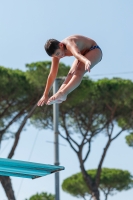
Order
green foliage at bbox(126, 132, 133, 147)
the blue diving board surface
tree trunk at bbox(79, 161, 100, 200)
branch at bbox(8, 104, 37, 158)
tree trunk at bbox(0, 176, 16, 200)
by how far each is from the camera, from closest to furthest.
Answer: the blue diving board surface
tree trunk at bbox(0, 176, 16, 200)
branch at bbox(8, 104, 37, 158)
tree trunk at bbox(79, 161, 100, 200)
green foliage at bbox(126, 132, 133, 147)

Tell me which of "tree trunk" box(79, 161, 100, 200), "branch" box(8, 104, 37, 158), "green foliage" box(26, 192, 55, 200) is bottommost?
"green foliage" box(26, 192, 55, 200)

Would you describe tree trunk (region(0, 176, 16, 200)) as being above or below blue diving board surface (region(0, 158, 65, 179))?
above

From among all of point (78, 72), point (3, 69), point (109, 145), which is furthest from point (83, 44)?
point (109, 145)

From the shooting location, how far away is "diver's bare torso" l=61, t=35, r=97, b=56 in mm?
6078

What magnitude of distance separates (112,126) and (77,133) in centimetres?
178

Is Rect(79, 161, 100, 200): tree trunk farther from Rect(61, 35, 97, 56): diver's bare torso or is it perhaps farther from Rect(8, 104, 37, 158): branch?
Rect(61, 35, 97, 56): diver's bare torso

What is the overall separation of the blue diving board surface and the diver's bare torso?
1.87m

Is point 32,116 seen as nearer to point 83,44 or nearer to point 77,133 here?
point 77,133

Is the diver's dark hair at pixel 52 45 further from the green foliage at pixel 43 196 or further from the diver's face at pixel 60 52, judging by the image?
the green foliage at pixel 43 196

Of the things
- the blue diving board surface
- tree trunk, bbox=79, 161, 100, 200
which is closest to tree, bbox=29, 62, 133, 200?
tree trunk, bbox=79, 161, 100, 200

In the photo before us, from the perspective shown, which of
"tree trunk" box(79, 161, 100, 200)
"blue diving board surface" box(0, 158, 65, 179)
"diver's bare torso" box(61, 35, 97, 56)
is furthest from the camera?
"tree trunk" box(79, 161, 100, 200)

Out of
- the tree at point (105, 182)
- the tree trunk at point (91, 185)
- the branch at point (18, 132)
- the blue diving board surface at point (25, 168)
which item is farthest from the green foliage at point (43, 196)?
the blue diving board surface at point (25, 168)

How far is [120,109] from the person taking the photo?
29.1 metres

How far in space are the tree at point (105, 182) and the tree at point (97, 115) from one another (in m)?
2.84
